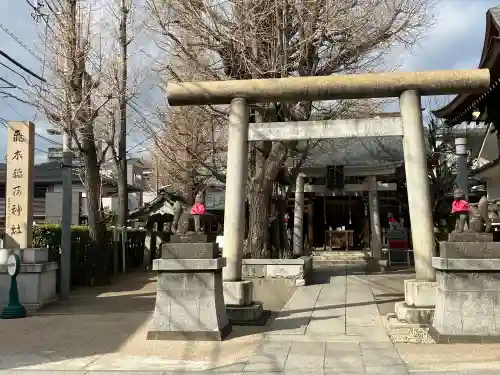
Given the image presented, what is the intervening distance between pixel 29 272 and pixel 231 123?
19.1 ft

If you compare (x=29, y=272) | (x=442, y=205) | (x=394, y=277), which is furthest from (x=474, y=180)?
(x=29, y=272)

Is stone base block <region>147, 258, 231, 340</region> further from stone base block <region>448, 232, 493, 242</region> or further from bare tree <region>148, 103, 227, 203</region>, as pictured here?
bare tree <region>148, 103, 227, 203</region>

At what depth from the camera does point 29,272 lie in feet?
37.4

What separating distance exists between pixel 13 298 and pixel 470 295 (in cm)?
853

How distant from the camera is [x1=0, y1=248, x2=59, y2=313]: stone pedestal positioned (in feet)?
36.7

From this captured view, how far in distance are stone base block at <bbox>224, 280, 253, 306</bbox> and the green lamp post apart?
4.38 m

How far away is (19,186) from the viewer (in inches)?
462

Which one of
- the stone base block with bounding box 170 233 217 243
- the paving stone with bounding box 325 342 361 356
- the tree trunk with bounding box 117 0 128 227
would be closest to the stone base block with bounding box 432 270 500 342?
the paving stone with bounding box 325 342 361 356

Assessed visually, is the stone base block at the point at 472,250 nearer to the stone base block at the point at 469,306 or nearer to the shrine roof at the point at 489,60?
the stone base block at the point at 469,306

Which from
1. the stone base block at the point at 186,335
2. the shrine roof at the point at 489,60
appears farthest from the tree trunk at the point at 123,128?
the stone base block at the point at 186,335

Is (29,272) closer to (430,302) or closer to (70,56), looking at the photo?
(70,56)

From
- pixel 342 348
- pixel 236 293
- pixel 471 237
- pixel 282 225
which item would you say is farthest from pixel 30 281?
pixel 282 225

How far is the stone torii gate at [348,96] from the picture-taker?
8.91m

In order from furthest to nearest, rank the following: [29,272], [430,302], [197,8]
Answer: [197,8] < [29,272] < [430,302]
